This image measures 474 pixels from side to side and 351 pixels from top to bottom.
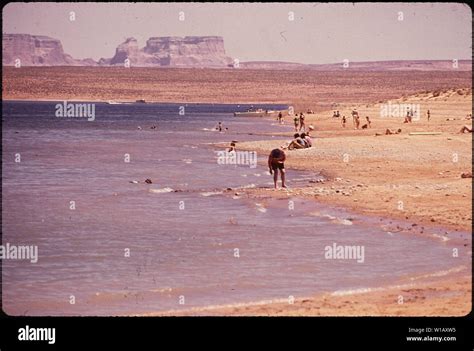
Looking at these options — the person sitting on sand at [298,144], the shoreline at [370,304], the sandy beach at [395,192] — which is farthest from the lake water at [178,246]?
the person sitting on sand at [298,144]

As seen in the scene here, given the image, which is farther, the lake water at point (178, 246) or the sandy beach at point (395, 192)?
the lake water at point (178, 246)

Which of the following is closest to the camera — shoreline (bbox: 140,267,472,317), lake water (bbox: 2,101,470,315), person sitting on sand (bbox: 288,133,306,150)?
shoreline (bbox: 140,267,472,317)

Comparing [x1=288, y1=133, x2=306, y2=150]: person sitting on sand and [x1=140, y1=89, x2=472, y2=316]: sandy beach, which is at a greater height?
[x1=288, y1=133, x2=306, y2=150]: person sitting on sand

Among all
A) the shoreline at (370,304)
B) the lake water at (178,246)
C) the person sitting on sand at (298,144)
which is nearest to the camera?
the shoreline at (370,304)

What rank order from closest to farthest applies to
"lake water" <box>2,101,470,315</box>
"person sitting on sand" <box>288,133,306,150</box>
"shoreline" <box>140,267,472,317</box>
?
"shoreline" <box>140,267,472,317</box>
"lake water" <box>2,101,470,315</box>
"person sitting on sand" <box>288,133,306,150</box>

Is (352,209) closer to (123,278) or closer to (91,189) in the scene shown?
(123,278)

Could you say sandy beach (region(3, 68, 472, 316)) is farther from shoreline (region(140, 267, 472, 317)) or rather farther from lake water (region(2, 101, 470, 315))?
lake water (region(2, 101, 470, 315))

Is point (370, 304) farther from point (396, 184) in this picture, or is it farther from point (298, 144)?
point (298, 144)

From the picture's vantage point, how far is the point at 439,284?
1163 centimetres

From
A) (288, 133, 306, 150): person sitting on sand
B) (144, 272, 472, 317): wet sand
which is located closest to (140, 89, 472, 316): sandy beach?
(144, 272, 472, 317): wet sand

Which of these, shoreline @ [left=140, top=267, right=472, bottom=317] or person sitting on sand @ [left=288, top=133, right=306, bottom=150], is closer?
shoreline @ [left=140, top=267, right=472, bottom=317]

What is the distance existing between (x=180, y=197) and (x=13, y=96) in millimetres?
128205

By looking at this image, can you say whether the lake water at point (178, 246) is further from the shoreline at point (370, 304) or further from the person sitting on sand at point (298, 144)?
the person sitting on sand at point (298, 144)

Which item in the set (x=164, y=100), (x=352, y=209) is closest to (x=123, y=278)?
(x=352, y=209)
